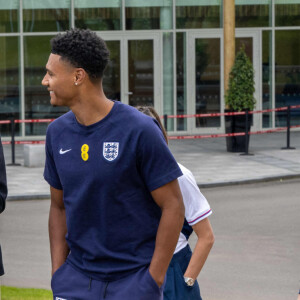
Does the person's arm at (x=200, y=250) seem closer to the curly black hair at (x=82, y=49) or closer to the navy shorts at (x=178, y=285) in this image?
the navy shorts at (x=178, y=285)

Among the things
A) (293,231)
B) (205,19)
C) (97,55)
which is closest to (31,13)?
(205,19)

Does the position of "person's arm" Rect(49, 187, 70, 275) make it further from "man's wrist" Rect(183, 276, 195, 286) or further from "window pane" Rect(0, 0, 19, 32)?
"window pane" Rect(0, 0, 19, 32)

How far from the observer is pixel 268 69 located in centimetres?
2519

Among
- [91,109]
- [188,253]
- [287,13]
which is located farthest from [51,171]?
[287,13]

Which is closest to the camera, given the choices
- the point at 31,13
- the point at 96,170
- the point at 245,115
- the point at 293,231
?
the point at 96,170

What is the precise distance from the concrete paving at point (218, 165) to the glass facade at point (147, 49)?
88.3 inches

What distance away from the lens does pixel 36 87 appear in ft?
79.9

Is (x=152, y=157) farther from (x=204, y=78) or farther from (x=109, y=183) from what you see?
(x=204, y=78)

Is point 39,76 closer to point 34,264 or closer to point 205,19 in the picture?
point 205,19

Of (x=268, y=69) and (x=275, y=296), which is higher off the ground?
(x=268, y=69)

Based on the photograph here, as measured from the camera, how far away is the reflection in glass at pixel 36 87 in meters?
24.3

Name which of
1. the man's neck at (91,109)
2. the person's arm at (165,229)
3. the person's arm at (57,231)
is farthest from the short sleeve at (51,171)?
the person's arm at (165,229)

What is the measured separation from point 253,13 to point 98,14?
167 inches

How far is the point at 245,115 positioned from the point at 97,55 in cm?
1617
